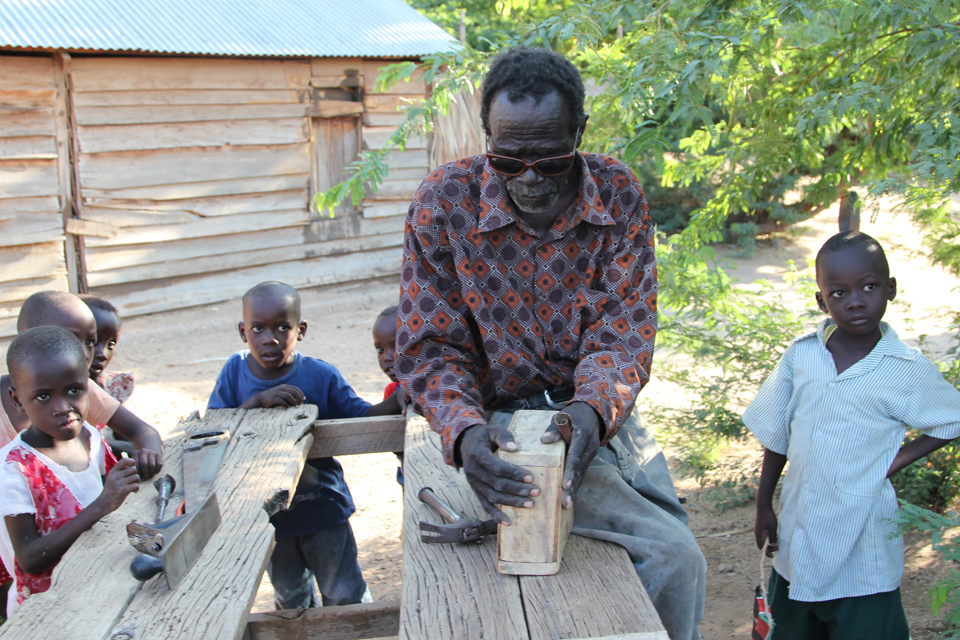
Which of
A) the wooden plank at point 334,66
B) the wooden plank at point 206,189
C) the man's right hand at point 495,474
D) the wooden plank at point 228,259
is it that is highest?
the wooden plank at point 334,66

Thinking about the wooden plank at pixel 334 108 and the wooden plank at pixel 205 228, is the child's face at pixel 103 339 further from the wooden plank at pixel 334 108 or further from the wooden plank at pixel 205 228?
the wooden plank at pixel 334 108

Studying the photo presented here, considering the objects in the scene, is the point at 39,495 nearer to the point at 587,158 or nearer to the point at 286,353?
the point at 286,353

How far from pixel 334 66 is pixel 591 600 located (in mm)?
8080

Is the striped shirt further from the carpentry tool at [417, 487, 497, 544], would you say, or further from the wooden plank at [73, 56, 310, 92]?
the wooden plank at [73, 56, 310, 92]

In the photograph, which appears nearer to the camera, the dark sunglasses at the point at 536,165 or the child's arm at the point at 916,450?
the dark sunglasses at the point at 536,165

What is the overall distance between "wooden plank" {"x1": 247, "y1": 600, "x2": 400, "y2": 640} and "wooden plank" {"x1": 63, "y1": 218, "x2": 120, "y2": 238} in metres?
5.90

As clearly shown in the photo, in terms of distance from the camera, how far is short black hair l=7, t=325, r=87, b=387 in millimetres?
2246

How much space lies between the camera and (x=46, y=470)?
7.40 feet

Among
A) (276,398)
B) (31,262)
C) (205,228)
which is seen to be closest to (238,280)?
(205,228)

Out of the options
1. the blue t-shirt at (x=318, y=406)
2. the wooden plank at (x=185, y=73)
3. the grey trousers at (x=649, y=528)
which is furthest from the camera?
the wooden plank at (x=185, y=73)

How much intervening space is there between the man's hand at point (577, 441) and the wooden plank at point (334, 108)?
24.9 feet

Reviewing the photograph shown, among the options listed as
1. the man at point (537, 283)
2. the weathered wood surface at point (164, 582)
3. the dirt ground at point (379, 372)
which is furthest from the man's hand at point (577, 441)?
the dirt ground at point (379, 372)

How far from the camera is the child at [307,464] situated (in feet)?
10.1

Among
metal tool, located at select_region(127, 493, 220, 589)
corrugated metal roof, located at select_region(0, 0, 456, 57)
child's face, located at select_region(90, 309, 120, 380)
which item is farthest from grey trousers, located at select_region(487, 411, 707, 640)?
corrugated metal roof, located at select_region(0, 0, 456, 57)
